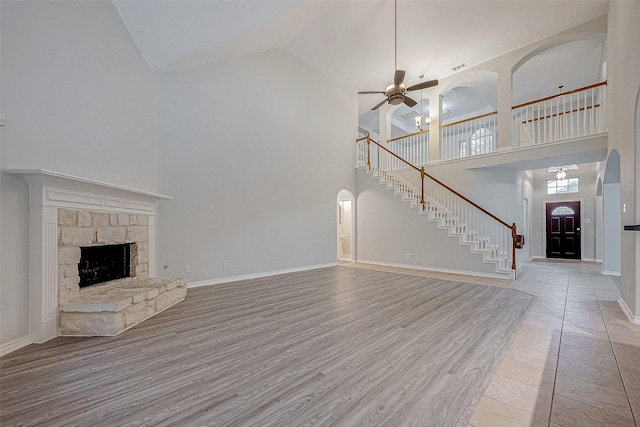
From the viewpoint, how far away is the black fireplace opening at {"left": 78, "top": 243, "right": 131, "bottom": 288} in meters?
3.27

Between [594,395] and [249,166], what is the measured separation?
5627 mm

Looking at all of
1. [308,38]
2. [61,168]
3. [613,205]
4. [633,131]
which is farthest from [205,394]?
[613,205]

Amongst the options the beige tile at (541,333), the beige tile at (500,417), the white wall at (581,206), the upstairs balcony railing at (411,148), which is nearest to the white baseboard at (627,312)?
the beige tile at (541,333)

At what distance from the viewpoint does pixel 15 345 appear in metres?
2.43

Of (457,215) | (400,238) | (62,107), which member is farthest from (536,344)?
(62,107)

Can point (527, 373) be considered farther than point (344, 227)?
No

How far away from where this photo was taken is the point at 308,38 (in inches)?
237

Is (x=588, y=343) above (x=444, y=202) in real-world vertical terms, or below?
below

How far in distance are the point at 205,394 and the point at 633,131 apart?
16.5ft

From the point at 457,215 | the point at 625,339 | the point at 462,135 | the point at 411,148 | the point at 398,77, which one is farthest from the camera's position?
the point at 411,148

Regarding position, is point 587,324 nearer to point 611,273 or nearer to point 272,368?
point 272,368

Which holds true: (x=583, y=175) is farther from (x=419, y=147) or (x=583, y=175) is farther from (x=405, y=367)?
(x=405, y=367)

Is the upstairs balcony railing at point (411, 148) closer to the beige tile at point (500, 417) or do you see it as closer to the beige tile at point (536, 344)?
the beige tile at point (536, 344)

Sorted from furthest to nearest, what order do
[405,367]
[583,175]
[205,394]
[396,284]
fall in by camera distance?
[583,175], [396,284], [405,367], [205,394]
